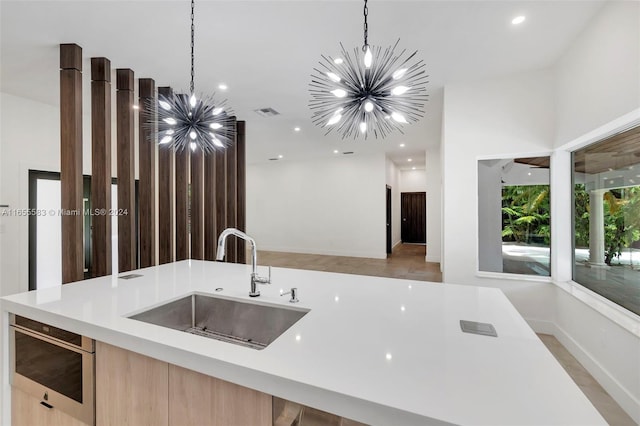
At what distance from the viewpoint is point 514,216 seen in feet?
12.1

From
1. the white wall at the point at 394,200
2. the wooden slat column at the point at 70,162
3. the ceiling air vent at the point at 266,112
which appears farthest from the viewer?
the white wall at the point at 394,200

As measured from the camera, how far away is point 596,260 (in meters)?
2.76

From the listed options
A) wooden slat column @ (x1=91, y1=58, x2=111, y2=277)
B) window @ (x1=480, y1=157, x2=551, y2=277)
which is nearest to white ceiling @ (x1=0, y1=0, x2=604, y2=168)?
wooden slat column @ (x1=91, y1=58, x2=111, y2=277)

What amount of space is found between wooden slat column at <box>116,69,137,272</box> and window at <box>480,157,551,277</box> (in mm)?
4410

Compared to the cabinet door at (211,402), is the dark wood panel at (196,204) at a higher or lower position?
higher

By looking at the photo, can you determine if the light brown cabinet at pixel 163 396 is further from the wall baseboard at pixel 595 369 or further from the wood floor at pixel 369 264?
the wood floor at pixel 369 264

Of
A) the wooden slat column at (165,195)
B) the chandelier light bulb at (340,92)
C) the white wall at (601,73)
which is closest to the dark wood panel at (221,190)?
the wooden slat column at (165,195)

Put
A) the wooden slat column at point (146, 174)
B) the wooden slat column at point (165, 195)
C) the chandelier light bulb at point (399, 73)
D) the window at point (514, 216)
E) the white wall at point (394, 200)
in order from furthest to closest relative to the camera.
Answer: the white wall at point (394, 200), the wooden slat column at point (165, 195), the wooden slat column at point (146, 174), the window at point (514, 216), the chandelier light bulb at point (399, 73)

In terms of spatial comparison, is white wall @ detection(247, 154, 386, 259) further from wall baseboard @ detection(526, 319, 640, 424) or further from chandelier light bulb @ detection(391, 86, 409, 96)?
chandelier light bulb @ detection(391, 86, 409, 96)

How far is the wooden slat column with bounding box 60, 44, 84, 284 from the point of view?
2879 millimetres

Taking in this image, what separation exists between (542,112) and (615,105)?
130 cm

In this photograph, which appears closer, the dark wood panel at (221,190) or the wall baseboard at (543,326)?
the wall baseboard at (543,326)

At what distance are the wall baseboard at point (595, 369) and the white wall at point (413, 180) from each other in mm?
8333

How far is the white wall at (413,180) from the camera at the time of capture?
11344mm
